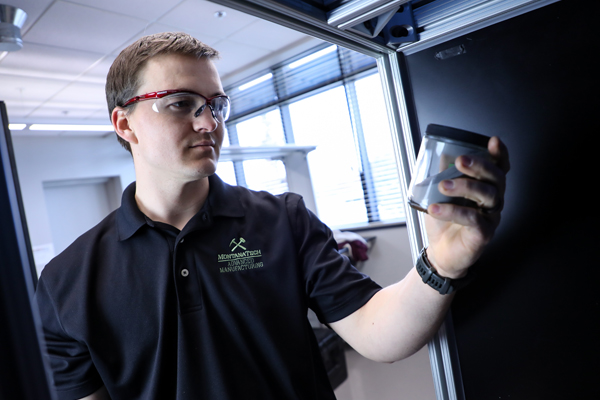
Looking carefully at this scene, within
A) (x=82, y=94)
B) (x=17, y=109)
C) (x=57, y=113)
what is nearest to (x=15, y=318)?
(x=82, y=94)

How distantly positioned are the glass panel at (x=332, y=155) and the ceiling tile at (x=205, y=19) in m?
1.09

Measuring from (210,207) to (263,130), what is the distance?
3744mm

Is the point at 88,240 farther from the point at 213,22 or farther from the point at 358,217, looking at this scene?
the point at 358,217

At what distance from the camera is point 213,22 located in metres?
3.16

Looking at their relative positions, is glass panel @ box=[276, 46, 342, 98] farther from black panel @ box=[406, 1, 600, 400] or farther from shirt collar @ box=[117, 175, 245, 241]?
black panel @ box=[406, 1, 600, 400]

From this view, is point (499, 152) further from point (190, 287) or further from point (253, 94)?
point (253, 94)

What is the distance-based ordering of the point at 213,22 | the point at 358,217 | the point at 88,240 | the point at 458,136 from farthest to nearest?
the point at 358,217 → the point at 213,22 → the point at 88,240 → the point at 458,136

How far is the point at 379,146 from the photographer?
3660 millimetres

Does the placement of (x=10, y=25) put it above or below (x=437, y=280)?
above

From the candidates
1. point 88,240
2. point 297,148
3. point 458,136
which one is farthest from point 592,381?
point 297,148

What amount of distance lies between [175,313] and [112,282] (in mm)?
149

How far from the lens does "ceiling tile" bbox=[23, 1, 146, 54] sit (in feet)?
8.88

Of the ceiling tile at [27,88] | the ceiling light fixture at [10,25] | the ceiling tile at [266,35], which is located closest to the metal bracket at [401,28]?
the ceiling light fixture at [10,25]

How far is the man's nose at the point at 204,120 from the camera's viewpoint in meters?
0.86
